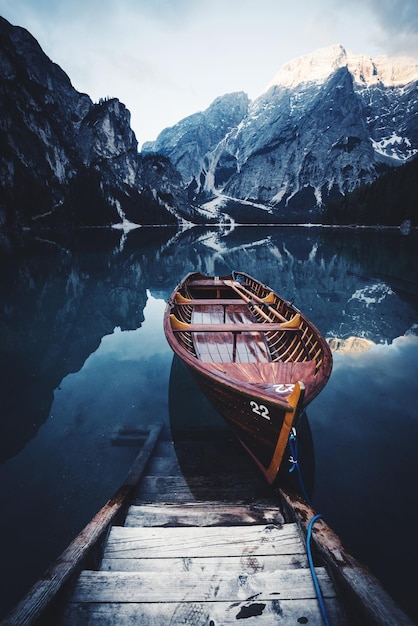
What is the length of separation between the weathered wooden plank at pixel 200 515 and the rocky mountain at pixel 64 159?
92.6 metres

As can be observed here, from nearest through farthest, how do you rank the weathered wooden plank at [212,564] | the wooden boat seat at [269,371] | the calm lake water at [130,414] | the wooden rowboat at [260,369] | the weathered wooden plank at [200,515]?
1. the weathered wooden plank at [212,564]
2. the weathered wooden plank at [200,515]
3. the wooden rowboat at [260,369]
4. the calm lake water at [130,414]
5. the wooden boat seat at [269,371]

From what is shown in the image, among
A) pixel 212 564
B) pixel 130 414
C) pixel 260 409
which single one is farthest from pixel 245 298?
pixel 212 564

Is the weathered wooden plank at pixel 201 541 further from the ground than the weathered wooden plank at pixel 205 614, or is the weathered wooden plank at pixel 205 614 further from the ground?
the weathered wooden plank at pixel 205 614

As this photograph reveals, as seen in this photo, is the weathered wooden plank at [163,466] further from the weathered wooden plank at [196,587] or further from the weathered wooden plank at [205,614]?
the weathered wooden plank at [205,614]

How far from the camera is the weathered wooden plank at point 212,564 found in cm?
293

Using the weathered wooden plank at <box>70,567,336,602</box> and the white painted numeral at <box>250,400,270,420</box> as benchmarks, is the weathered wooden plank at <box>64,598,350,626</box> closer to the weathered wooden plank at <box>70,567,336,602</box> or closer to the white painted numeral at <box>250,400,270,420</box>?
the weathered wooden plank at <box>70,567,336,602</box>

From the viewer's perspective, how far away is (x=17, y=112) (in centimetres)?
10669

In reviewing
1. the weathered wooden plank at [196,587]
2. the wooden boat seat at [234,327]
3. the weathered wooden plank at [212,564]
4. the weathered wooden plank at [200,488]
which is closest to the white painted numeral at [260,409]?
the weathered wooden plank at [200,488]

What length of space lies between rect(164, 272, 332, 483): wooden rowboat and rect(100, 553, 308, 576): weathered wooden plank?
1.25 metres

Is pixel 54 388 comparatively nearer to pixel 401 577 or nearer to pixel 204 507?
pixel 204 507

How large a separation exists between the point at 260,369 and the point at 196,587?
3.69 metres

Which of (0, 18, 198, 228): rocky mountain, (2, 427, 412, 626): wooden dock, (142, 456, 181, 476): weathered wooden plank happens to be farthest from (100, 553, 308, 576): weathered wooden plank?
(0, 18, 198, 228): rocky mountain

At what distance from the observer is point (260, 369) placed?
5.86m

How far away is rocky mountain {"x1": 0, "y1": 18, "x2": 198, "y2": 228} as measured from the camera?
317 ft
